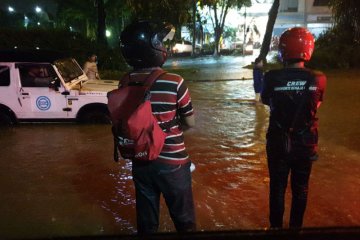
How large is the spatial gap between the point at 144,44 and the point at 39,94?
6761mm

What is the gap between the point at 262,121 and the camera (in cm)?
988

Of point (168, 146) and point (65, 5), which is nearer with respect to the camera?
point (168, 146)

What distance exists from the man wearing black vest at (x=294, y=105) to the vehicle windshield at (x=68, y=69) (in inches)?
257

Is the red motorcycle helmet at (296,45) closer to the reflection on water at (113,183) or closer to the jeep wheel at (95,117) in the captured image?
the reflection on water at (113,183)

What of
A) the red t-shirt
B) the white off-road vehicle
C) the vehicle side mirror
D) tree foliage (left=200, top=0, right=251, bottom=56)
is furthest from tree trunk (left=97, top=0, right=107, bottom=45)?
tree foliage (left=200, top=0, right=251, bottom=56)

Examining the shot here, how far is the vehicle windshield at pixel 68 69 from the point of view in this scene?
30.3 ft

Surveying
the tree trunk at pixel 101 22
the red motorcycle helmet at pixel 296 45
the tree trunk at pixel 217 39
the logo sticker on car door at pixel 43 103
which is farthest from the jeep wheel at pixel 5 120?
the tree trunk at pixel 217 39

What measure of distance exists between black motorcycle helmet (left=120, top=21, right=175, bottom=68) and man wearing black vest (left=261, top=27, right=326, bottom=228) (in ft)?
3.25

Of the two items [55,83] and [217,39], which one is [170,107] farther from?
[217,39]

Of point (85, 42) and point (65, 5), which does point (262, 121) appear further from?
point (65, 5)

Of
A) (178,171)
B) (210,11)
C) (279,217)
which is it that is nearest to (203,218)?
(279,217)

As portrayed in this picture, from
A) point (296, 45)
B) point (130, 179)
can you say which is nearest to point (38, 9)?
point (130, 179)

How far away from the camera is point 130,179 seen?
20.1 ft

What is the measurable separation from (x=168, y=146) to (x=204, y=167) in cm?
369
